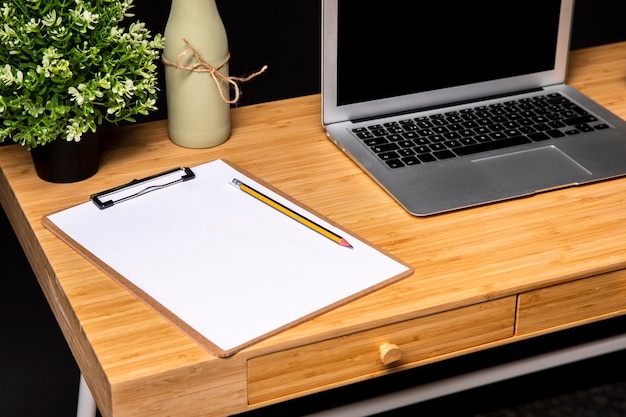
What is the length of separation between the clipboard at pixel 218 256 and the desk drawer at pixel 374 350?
0.04m

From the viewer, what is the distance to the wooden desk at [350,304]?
3.26ft

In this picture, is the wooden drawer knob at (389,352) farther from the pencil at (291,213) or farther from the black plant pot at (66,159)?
the black plant pot at (66,159)

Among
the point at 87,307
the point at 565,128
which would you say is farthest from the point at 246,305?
the point at 565,128

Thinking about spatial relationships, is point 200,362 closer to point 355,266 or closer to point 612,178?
point 355,266

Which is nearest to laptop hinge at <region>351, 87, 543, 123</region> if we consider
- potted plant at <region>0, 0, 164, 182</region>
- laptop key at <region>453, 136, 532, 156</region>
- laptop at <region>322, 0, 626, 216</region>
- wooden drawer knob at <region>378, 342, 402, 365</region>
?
laptop at <region>322, 0, 626, 216</region>

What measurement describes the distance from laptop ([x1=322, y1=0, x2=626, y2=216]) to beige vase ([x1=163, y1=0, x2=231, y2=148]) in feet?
0.46

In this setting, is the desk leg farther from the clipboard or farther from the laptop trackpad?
the laptop trackpad

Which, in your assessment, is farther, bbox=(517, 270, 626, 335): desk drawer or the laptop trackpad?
the laptop trackpad

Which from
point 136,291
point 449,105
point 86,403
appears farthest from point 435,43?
point 86,403

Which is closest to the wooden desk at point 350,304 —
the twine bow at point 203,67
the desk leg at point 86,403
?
the twine bow at point 203,67

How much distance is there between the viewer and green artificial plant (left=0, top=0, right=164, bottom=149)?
1.17 metres

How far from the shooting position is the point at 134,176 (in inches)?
51.8

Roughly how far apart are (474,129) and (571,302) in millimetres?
341

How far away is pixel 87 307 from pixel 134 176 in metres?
0.30
